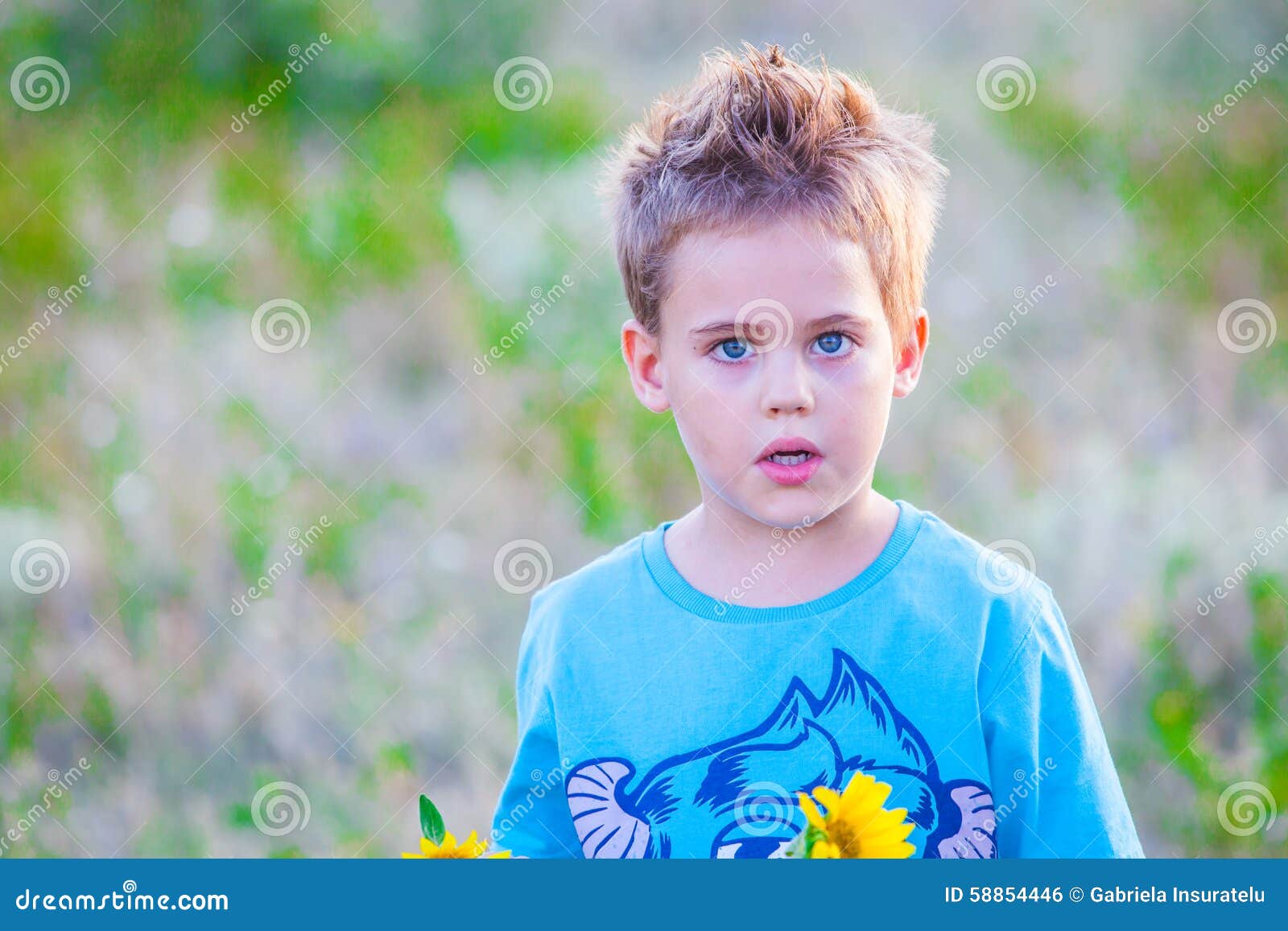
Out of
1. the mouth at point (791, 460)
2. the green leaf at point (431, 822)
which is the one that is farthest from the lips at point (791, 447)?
the green leaf at point (431, 822)

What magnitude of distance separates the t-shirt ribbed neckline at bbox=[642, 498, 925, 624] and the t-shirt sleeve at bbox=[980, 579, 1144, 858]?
204 millimetres

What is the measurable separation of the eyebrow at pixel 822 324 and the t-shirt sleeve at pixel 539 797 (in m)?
0.51

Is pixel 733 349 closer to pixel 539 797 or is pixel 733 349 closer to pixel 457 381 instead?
pixel 539 797

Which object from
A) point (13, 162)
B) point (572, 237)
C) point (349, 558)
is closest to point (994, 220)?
point (572, 237)

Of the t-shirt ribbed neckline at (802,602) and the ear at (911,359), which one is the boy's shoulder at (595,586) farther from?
the ear at (911,359)

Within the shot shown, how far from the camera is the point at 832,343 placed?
1651 millimetres

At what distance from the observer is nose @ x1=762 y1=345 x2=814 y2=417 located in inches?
63.4

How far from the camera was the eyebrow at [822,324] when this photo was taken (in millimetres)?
1624

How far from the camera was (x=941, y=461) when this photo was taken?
12.1ft

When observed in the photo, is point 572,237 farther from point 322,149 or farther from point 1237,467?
point 1237,467

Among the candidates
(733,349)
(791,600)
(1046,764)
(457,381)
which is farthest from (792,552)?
(457,381)

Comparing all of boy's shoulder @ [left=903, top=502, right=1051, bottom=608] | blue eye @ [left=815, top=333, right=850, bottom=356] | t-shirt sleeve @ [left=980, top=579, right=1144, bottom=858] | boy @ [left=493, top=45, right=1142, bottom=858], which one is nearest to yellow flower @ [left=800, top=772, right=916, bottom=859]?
boy @ [left=493, top=45, right=1142, bottom=858]

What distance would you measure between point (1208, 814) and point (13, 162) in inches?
167

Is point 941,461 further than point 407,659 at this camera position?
Yes
